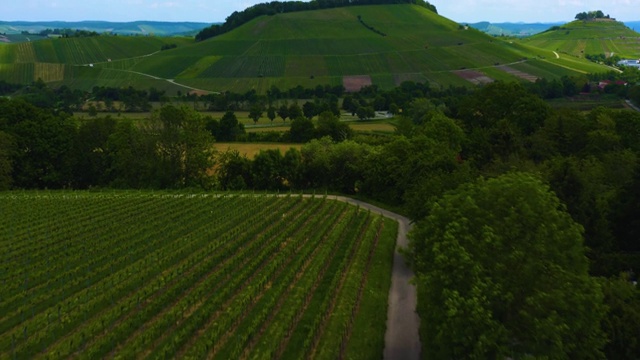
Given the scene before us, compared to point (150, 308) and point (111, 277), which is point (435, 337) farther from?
point (111, 277)

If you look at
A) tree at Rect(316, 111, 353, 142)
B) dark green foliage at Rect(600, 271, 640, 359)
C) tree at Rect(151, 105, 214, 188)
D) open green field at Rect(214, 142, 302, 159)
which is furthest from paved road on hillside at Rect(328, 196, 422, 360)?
tree at Rect(316, 111, 353, 142)

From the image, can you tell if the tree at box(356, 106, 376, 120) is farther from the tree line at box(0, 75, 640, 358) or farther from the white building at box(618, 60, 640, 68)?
the white building at box(618, 60, 640, 68)

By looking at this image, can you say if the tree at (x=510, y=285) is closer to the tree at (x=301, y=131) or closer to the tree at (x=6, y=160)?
the tree at (x=6, y=160)

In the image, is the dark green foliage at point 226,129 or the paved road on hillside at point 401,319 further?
the dark green foliage at point 226,129

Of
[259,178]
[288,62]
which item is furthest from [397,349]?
[288,62]

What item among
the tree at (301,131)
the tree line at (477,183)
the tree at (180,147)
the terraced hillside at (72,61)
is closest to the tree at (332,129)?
the tree line at (477,183)
